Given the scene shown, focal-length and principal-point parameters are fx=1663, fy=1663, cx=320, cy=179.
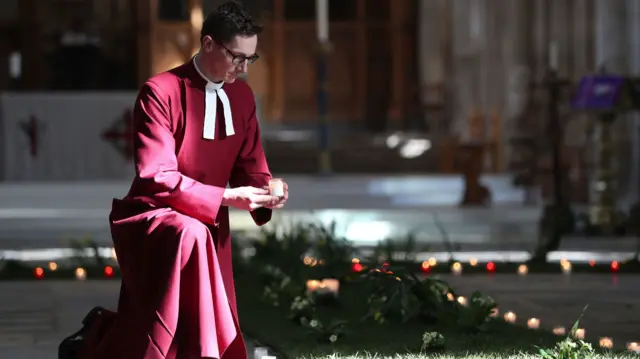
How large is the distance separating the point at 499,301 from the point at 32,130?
46.2ft

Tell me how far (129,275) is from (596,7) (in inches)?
588

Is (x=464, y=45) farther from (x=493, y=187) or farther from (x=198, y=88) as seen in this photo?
(x=198, y=88)

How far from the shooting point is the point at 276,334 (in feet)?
29.8

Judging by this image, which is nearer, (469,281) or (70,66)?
(469,281)

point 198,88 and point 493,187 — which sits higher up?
point 198,88

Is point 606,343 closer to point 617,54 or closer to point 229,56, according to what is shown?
point 229,56

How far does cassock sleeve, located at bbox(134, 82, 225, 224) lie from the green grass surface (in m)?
1.86

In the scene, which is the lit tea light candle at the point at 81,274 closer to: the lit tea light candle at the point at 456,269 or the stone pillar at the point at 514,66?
the lit tea light candle at the point at 456,269

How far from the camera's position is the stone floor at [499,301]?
915 centimetres

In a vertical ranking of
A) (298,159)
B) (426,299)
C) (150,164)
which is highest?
(150,164)

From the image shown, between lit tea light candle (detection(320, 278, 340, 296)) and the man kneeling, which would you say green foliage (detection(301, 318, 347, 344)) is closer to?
lit tea light candle (detection(320, 278, 340, 296))

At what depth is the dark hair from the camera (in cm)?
650

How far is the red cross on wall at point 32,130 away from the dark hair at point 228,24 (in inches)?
690

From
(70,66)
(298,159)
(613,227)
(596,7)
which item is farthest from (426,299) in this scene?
(70,66)
